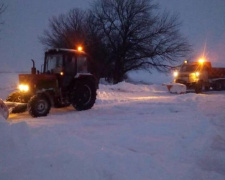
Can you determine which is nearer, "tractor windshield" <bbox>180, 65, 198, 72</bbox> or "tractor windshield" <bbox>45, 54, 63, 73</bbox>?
"tractor windshield" <bbox>45, 54, 63, 73</bbox>

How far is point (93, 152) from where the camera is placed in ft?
16.6

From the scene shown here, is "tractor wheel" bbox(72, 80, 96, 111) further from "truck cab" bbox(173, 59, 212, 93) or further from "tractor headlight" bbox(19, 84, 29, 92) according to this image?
"truck cab" bbox(173, 59, 212, 93)

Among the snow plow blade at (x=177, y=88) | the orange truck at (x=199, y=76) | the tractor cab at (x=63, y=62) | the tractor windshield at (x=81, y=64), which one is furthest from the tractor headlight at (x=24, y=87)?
the orange truck at (x=199, y=76)

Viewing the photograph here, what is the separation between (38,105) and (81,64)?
8.00 feet

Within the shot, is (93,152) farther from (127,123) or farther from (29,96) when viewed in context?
(29,96)

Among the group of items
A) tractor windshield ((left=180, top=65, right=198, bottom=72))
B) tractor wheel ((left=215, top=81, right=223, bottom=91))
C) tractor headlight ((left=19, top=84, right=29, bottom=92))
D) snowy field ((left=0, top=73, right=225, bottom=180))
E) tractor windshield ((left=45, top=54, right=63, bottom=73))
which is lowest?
snowy field ((left=0, top=73, right=225, bottom=180))

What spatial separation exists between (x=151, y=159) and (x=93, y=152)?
3.29ft

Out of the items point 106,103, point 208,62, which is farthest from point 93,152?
point 208,62

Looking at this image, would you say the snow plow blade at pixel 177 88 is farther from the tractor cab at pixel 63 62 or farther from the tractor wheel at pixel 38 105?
the tractor wheel at pixel 38 105

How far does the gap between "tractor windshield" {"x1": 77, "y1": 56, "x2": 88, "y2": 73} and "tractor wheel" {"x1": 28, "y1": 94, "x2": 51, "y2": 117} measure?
6.25 feet

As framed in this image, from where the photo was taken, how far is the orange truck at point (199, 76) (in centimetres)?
2208

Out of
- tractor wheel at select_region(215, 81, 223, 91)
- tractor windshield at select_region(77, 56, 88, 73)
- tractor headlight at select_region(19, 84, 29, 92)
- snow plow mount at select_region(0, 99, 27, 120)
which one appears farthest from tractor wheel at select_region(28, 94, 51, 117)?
tractor wheel at select_region(215, 81, 223, 91)

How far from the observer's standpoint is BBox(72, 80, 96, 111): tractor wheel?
11.0 metres

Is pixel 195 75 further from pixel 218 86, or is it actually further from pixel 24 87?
pixel 24 87
